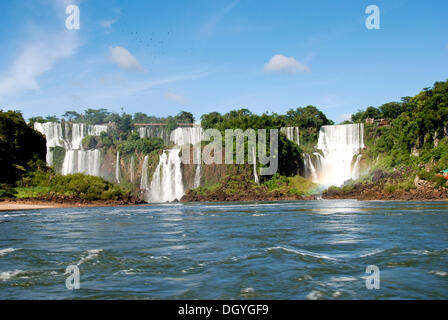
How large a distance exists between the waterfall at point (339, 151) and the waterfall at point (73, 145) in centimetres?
4446

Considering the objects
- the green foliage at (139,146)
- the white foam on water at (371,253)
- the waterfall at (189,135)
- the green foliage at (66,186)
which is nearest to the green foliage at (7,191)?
the green foliage at (66,186)

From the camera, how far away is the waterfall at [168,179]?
7688cm

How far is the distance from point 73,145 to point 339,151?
58.1 meters

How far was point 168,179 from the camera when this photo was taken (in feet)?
254

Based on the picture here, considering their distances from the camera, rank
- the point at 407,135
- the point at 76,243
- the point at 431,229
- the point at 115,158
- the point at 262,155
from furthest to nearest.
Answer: the point at 115,158
the point at 262,155
the point at 407,135
the point at 431,229
the point at 76,243

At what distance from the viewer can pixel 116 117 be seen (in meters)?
138

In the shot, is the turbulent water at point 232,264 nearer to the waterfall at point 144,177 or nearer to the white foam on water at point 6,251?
the white foam on water at point 6,251

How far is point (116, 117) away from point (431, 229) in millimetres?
130793

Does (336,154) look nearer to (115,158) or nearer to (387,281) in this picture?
(115,158)

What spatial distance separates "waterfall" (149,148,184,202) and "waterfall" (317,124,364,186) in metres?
26.2

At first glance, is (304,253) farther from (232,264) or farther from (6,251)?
(6,251)

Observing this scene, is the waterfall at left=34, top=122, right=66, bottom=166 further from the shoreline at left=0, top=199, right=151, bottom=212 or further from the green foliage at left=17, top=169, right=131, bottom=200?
the shoreline at left=0, top=199, right=151, bottom=212

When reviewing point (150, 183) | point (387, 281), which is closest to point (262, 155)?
point (150, 183)

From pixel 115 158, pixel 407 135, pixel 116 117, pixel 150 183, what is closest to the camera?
pixel 407 135
